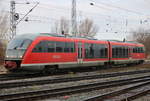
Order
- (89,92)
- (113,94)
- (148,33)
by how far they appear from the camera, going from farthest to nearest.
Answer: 1. (148,33)
2. (89,92)
3. (113,94)

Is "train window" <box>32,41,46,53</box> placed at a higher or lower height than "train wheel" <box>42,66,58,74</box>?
higher

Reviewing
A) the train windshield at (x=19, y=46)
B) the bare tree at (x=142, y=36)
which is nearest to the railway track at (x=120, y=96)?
the train windshield at (x=19, y=46)

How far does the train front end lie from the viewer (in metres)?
16.9

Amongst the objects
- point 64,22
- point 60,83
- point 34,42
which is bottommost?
point 60,83

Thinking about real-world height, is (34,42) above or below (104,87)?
above

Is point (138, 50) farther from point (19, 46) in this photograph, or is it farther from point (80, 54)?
point (19, 46)

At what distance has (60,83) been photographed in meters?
14.1

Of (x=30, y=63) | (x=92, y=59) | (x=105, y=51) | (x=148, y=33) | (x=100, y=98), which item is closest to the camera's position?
(x=100, y=98)

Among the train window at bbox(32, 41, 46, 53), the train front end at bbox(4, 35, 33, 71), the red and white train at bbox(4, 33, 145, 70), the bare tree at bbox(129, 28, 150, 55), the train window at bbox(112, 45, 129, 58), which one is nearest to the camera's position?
the train front end at bbox(4, 35, 33, 71)

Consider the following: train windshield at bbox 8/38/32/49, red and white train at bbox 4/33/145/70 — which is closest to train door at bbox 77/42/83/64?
red and white train at bbox 4/33/145/70

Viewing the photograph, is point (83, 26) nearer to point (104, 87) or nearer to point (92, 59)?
point (92, 59)

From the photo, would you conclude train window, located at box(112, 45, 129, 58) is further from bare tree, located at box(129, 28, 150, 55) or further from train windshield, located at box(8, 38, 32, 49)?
bare tree, located at box(129, 28, 150, 55)

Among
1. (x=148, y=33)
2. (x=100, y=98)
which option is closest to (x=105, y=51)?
(x=100, y=98)

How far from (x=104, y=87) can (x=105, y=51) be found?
511 inches
